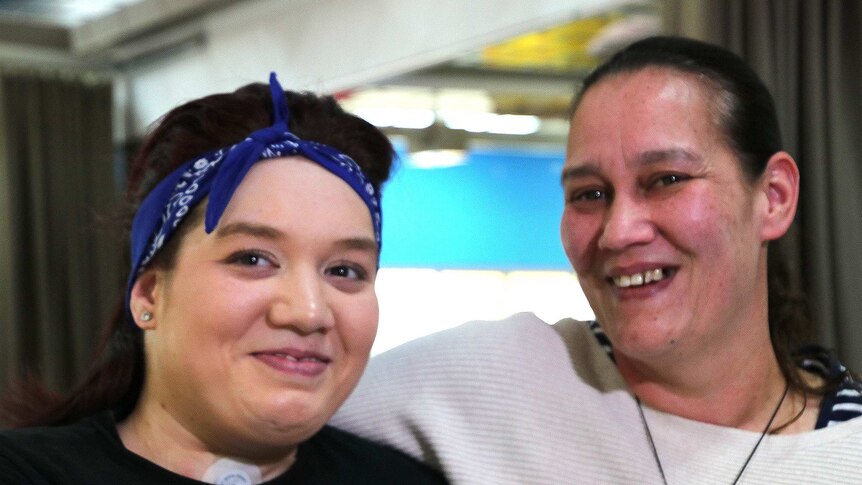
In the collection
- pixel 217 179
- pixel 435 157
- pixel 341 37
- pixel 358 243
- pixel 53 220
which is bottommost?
pixel 53 220

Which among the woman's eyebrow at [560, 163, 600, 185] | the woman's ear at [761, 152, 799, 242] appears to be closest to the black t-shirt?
the woman's eyebrow at [560, 163, 600, 185]

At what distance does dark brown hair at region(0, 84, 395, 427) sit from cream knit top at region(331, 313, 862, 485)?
380 mm

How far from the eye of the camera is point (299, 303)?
1541 mm

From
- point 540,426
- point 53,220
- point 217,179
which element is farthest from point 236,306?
point 53,220

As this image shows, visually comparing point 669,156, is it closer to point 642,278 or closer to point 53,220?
point 642,278

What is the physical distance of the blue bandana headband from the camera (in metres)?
1.58

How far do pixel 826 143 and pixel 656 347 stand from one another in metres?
1.10

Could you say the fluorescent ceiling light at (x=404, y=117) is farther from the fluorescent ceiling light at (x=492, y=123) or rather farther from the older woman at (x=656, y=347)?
the older woman at (x=656, y=347)

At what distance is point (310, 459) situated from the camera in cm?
176

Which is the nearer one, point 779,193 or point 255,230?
point 255,230

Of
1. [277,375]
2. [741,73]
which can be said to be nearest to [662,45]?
[741,73]

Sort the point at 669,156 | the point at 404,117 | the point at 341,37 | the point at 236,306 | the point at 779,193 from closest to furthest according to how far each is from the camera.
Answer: the point at 236,306
the point at 669,156
the point at 779,193
the point at 341,37
the point at 404,117

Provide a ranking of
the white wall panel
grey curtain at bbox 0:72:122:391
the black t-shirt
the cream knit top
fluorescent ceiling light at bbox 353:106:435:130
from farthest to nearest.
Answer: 1. fluorescent ceiling light at bbox 353:106:435:130
2. grey curtain at bbox 0:72:122:391
3. the white wall panel
4. the cream knit top
5. the black t-shirt

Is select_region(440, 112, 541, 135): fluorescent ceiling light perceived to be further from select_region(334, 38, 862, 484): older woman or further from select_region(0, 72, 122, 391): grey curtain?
select_region(334, 38, 862, 484): older woman
